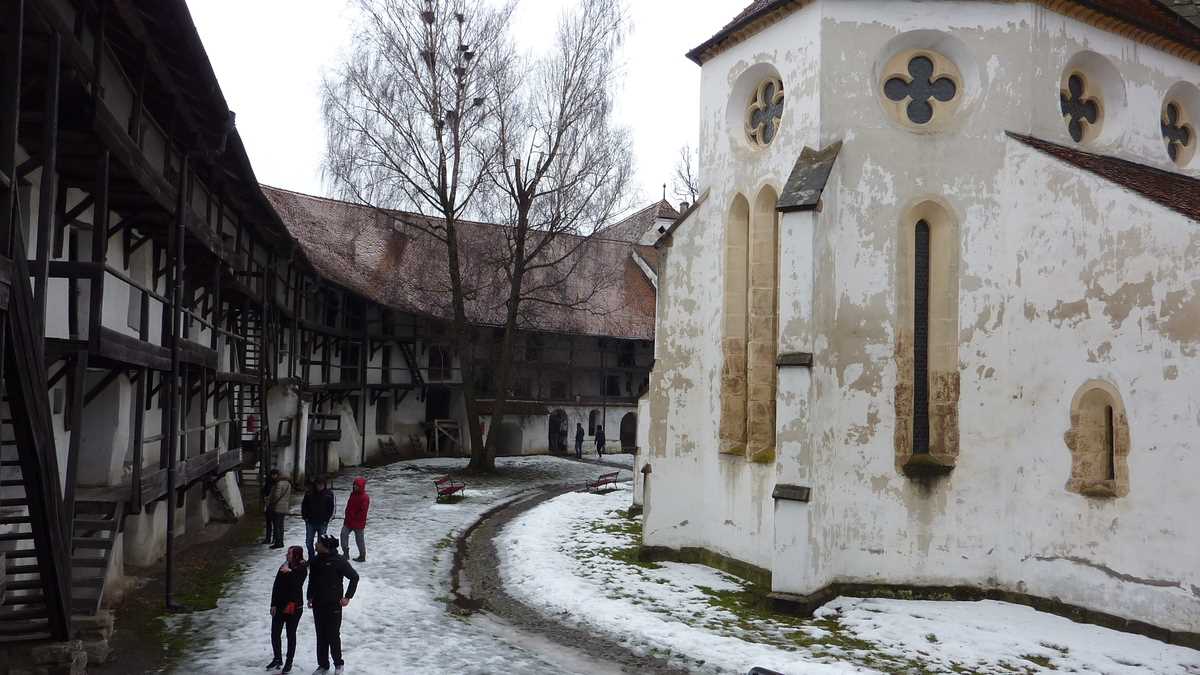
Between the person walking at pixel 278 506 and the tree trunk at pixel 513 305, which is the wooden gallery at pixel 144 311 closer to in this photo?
the person walking at pixel 278 506

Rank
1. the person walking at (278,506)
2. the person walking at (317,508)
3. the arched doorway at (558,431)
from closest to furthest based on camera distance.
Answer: the person walking at (317,508), the person walking at (278,506), the arched doorway at (558,431)

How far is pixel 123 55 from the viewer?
10078 millimetres

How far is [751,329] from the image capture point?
13.0 m

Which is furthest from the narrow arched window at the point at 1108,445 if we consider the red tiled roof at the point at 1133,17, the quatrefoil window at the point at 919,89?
the red tiled roof at the point at 1133,17

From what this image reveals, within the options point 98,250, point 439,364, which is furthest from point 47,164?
point 439,364

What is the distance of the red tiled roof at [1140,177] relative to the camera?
10.4m

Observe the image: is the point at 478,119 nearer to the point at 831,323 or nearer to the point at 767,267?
the point at 767,267

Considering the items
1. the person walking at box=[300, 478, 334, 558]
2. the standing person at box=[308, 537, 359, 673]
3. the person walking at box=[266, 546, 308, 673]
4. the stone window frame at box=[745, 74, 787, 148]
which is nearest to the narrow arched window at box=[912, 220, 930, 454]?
the stone window frame at box=[745, 74, 787, 148]

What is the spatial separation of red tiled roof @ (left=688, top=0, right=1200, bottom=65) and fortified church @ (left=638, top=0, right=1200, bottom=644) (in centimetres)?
7

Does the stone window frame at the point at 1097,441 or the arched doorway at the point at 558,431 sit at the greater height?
the stone window frame at the point at 1097,441

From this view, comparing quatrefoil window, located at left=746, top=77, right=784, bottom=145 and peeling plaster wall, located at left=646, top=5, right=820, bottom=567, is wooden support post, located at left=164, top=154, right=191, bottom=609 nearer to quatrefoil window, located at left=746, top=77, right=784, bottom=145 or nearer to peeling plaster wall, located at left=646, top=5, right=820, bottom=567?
peeling plaster wall, located at left=646, top=5, right=820, bottom=567

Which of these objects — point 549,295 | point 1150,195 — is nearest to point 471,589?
point 1150,195

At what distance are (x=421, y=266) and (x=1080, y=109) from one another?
1844 centimetres

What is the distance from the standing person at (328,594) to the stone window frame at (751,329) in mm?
6494
